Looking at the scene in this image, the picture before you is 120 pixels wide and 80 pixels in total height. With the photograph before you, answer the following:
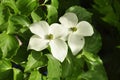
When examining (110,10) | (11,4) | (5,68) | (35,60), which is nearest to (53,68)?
(35,60)

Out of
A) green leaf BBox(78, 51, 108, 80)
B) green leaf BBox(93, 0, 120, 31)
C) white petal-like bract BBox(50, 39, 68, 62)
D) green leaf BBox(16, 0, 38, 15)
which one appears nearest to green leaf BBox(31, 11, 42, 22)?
green leaf BBox(16, 0, 38, 15)

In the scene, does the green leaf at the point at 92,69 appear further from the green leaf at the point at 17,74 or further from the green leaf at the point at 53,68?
the green leaf at the point at 17,74

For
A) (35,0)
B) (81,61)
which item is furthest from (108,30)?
(35,0)

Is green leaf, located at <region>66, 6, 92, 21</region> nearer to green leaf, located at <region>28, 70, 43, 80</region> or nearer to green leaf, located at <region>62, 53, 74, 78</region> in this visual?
green leaf, located at <region>62, 53, 74, 78</region>

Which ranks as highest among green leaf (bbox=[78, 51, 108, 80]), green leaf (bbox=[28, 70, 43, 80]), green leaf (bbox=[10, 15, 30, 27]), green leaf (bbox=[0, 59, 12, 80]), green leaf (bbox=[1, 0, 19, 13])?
green leaf (bbox=[1, 0, 19, 13])

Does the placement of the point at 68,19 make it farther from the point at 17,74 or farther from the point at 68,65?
the point at 17,74

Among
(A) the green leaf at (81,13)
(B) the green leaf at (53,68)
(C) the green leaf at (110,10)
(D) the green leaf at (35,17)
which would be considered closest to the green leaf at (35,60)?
(B) the green leaf at (53,68)

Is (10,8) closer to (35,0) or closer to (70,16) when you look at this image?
(35,0)
